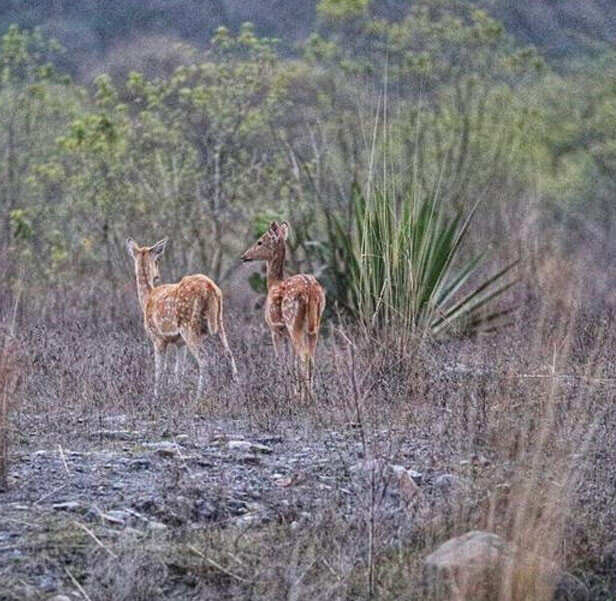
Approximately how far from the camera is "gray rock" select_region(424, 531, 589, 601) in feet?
19.9

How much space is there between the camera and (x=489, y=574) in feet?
19.9

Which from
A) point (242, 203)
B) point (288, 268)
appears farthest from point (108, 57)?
point (288, 268)

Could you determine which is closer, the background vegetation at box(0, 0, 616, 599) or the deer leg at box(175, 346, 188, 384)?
the background vegetation at box(0, 0, 616, 599)

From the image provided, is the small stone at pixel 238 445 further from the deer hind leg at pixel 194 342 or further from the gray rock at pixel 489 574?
the deer hind leg at pixel 194 342

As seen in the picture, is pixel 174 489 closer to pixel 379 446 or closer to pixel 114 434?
pixel 379 446

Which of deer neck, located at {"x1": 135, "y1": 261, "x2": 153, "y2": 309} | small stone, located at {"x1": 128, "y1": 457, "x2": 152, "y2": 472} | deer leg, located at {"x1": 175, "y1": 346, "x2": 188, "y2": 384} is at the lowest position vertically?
deer leg, located at {"x1": 175, "y1": 346, "x2": 188, "y2": 384}

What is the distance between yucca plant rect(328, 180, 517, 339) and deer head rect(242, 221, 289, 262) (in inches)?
26.1

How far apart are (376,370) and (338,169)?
1010cm

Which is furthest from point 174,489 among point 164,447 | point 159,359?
point 159,359

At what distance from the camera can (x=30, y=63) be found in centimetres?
2103

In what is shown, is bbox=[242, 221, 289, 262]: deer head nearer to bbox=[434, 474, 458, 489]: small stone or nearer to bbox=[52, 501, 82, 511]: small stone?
bbox=[434, 474, 458, 489]: small stone

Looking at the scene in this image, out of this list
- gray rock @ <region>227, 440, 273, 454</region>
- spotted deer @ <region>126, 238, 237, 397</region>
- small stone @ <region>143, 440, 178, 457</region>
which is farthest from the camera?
spotted deer @ <region>126, 238, 237, 397</region>

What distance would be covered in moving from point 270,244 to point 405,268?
224 cm

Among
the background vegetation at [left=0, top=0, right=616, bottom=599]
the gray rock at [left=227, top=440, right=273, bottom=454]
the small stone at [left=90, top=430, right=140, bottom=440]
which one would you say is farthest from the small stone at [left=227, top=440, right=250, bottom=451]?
the small stone at [left=90, top=430, right=140, bottom=440]
